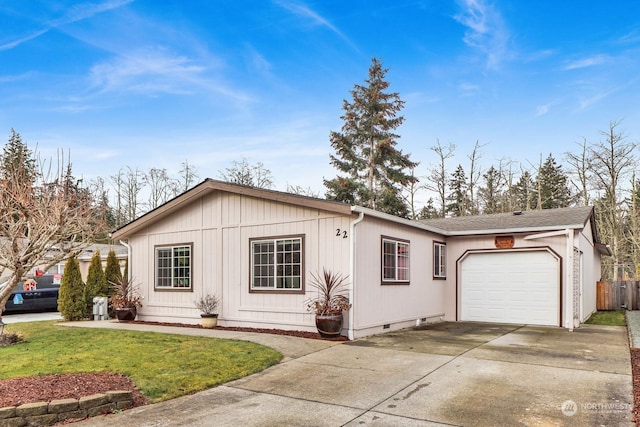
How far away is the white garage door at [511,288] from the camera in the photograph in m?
12.4

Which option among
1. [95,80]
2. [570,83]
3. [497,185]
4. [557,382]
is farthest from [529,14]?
[497,185]

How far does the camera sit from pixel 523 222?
1353cm

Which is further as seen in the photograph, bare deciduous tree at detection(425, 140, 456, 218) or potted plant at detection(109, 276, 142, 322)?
bare deciduous tree at detection(425, 140, 456, 218)

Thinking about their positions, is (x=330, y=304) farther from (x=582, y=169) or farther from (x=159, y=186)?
(x=159, y=186)

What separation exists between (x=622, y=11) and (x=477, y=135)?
18.1 meters

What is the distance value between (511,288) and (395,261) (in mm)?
4192

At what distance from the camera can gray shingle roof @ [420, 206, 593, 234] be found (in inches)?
492

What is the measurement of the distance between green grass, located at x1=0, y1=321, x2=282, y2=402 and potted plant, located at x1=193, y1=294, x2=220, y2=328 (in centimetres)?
162

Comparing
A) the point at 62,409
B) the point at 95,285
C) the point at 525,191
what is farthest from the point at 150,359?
the point at 525,191

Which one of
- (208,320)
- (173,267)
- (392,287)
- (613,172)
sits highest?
(613,172)

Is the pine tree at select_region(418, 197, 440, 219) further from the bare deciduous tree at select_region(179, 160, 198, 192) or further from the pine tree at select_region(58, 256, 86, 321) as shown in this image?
the pine tree at select_region(58, 256, 86, 321)

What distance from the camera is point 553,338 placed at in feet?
32.3

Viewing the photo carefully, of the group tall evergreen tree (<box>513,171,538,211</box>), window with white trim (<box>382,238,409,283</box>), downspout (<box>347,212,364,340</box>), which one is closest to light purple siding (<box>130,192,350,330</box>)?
downspout (<box>347,212,364,340</box>)

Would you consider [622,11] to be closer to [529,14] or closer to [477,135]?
[529,14]
